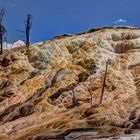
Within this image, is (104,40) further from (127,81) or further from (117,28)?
(127,81)

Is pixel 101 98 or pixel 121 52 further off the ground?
pixel 121 52

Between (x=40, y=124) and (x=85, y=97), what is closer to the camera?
(x=40, y=124)

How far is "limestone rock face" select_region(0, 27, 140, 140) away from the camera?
1921 inches

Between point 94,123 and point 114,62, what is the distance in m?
18.9

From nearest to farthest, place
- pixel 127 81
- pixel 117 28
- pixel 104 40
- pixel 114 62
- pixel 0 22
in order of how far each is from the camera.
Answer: pixel 127 81 < pixel 114 62 < pixel 104 40 < pixel 117 28 < pixel 0 22

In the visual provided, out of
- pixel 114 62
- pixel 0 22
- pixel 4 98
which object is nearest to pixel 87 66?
pixel 114 62

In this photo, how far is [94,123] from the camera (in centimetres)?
4822

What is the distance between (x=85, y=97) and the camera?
195ft

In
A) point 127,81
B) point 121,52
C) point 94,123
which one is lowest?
point 94,123

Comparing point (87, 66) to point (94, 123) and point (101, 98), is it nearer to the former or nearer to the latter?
point (101, 98)

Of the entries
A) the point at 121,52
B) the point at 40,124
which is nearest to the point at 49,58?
the point at 121,52

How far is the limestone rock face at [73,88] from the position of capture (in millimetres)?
48781

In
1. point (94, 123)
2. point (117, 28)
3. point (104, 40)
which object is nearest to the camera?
point (94, 123)

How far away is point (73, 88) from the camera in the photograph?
202ft
